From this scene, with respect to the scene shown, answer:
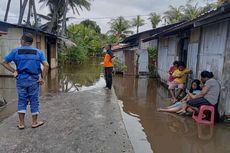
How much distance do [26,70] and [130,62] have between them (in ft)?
36.7

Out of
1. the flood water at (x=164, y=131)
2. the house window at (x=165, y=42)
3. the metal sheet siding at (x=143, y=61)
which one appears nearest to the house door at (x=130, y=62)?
the metal sheet siding at (x=143, y=61)

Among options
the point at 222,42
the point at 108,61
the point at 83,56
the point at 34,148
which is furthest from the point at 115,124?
the point at 83,56

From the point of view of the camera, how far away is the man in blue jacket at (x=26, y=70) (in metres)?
4.17

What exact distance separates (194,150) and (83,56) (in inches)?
855

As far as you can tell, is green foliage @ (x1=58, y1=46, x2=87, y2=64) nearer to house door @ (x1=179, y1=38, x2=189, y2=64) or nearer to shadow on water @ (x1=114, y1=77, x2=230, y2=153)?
house door @ (x1=179, y1=38, x2=189, y2=64)

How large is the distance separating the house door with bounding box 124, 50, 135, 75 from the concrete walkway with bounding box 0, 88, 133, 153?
28.4 feet

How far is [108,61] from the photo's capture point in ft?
28.8

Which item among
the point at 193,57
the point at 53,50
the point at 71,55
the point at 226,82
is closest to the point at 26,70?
the point at 226,82

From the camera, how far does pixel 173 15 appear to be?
3083 cm

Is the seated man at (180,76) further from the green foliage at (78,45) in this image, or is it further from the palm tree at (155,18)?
the palm tree at (155,18)

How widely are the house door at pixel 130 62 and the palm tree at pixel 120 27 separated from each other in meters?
21.7

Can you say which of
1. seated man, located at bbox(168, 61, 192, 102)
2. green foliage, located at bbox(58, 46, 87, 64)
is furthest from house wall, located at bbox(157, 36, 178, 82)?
green foliage, located at bbox(58, 46, 87, 64)

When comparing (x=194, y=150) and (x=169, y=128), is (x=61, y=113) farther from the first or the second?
(x=194, y=150)

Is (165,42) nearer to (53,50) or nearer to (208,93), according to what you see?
(208,93)
